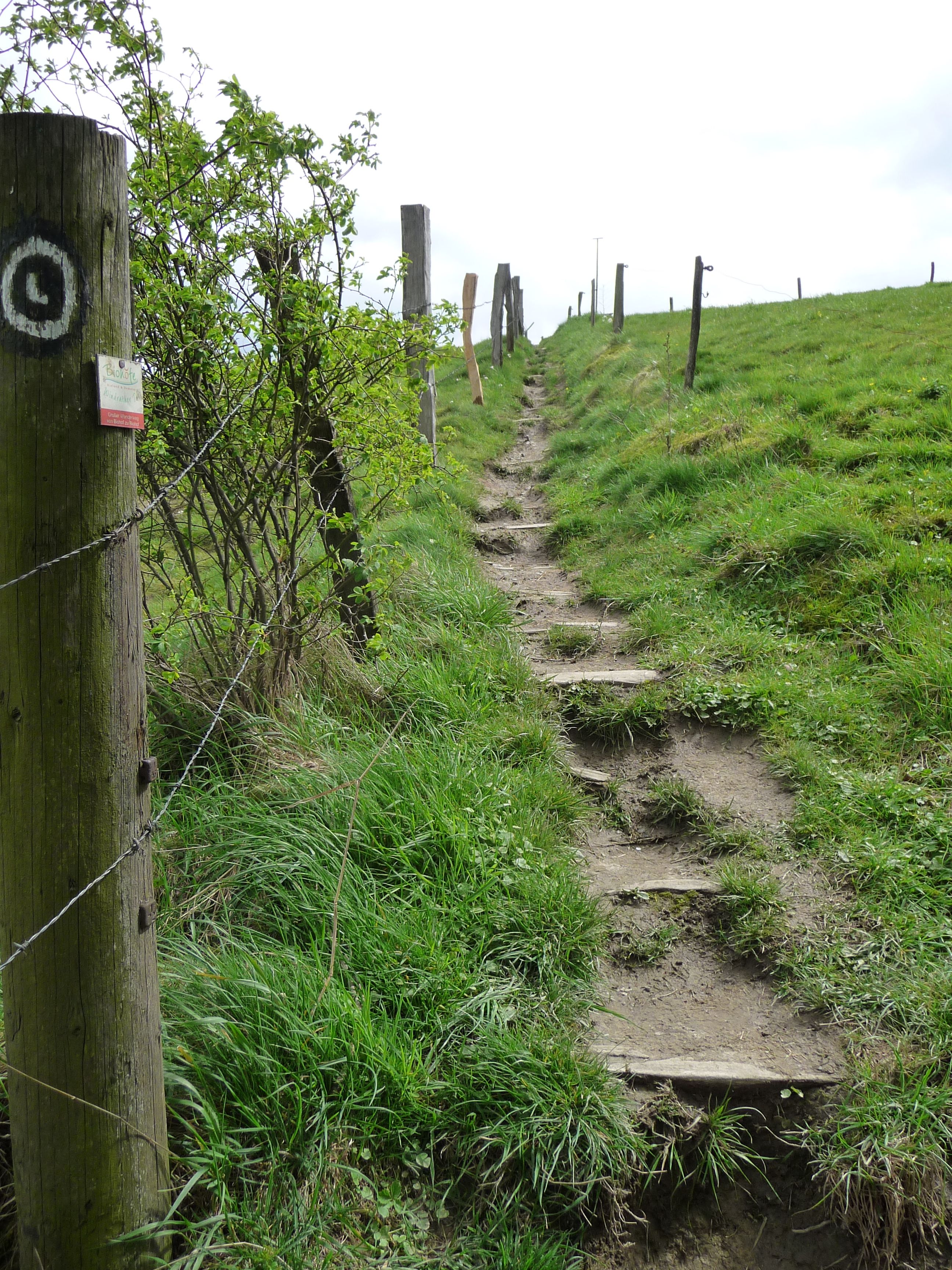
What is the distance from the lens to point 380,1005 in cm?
260

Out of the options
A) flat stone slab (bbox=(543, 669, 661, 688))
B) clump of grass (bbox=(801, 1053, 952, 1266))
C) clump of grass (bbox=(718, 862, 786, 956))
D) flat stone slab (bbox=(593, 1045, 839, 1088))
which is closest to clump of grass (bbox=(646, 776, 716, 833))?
clump of grass (bbox=(718, 862, 786, 956))

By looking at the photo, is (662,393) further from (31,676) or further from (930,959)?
(31,676)

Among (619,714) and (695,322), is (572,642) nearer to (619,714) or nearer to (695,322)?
(619,714)

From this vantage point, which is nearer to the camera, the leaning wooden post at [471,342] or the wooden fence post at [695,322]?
the wooden fence post at [695,322]

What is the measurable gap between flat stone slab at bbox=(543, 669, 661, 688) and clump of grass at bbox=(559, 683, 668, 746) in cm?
16

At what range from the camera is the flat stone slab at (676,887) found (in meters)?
3.43

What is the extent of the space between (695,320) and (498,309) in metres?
8.50

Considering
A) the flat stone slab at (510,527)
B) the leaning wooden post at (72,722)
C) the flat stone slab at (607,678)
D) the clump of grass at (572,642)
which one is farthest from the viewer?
the flat stone slab at (510,527)

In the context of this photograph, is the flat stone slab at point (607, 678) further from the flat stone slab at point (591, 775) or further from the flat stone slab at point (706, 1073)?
the flat stone slab at point (706, 1073)

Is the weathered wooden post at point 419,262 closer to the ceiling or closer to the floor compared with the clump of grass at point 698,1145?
closer to the ceiling

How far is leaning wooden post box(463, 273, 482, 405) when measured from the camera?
43.0 feet

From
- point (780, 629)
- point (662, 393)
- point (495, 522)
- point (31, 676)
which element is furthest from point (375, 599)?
point (662, 393)

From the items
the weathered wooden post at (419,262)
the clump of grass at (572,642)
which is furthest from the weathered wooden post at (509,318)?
the clump of grass at (572,642)

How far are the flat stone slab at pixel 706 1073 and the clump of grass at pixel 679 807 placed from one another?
123 cm
